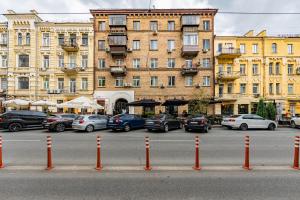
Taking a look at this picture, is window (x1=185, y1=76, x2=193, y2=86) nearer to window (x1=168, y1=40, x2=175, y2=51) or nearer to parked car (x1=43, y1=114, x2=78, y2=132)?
window (x1=168, y1=40, x2=175, y2=51)

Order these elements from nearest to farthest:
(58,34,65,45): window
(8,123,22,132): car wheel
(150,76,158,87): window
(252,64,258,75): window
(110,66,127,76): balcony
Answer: (8,123,22,132): car wheel < (110,66,127,76): balcony < (58,34,65,45): window < (150,76,158,87): window < (252,64,258,75): window

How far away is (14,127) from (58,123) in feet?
12.6

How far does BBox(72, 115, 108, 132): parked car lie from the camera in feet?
56.8

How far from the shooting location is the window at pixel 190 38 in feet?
109

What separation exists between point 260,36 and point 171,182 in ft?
117

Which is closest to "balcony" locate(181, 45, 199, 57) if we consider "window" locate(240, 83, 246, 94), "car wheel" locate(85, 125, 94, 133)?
"window" locate(240, 83, 246, 94)

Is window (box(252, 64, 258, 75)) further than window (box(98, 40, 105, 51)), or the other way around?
window (box(252, 64, 258, 75))

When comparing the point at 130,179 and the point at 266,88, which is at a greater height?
the point at 266,88

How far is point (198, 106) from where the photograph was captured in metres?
25.2

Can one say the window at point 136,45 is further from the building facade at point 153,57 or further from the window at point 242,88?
the window at point 242,88

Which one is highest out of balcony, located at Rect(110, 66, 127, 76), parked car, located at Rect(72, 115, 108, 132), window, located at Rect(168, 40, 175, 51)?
window, located at Rect(168, 40, 175, 51)

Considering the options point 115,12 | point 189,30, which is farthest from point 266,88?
point 115,12

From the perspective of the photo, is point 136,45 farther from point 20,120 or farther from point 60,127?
point 20,120

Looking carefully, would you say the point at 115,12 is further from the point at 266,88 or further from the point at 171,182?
the point at 171,182
